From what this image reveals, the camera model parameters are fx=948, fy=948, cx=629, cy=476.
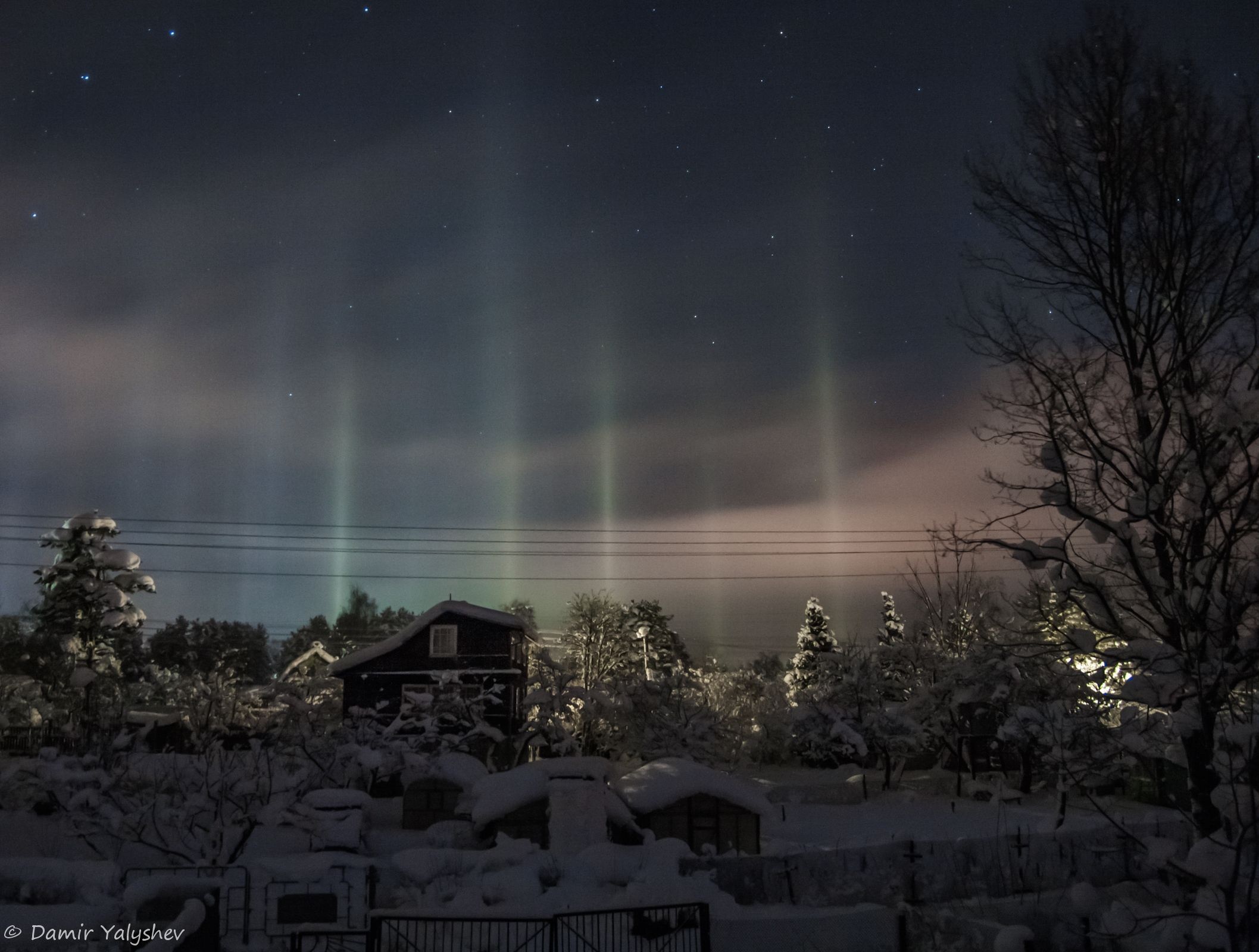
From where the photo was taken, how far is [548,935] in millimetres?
16578

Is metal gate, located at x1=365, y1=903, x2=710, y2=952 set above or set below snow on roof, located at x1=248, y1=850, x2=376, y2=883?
below

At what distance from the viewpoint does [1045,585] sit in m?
12.4

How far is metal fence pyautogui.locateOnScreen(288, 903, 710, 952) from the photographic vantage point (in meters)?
16.0

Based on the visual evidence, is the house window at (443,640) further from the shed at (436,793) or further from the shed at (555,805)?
the shed at (555,805)

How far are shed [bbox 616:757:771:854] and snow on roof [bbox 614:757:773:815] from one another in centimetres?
2

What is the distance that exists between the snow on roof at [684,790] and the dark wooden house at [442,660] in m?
16.7

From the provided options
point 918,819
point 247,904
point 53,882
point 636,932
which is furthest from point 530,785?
point 918,819

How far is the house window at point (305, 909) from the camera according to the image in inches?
707

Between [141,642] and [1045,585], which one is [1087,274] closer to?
[1045,585]

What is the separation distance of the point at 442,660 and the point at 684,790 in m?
20.3

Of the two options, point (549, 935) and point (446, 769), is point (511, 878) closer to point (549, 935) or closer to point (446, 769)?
point (549, 935)

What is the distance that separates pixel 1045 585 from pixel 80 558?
134ft

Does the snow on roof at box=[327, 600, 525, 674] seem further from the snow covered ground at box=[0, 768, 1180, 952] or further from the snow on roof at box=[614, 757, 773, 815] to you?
the snow on roof at box=[614, 757, 773, 815]

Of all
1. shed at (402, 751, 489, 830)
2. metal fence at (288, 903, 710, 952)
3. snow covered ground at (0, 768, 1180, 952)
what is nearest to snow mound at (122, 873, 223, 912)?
snow covered ground at (0, 768, 1180, 952)
